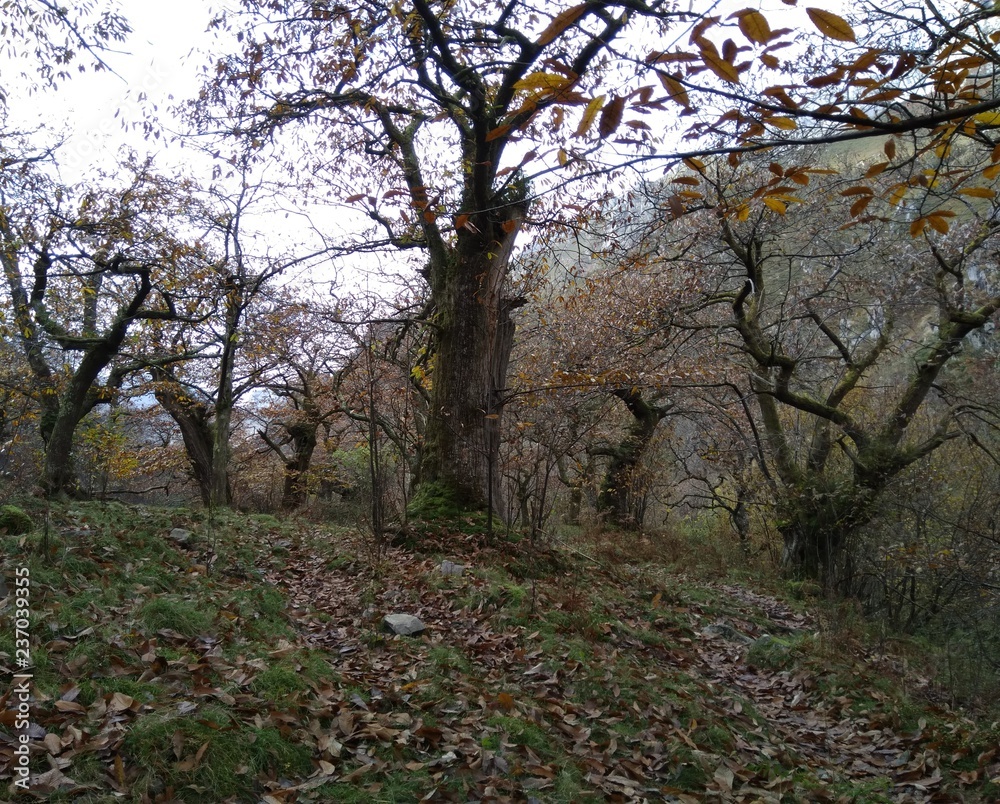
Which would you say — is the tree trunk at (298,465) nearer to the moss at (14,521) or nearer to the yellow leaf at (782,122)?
the moss at (14,521)

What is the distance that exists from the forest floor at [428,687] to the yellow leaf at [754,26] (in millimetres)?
3378

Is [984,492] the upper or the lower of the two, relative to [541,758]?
upper

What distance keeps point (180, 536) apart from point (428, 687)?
408 cm

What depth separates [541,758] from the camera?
12.4ft

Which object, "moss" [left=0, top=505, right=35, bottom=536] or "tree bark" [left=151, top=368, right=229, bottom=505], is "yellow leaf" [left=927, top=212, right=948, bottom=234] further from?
"tree bark" [left=151, top=368, right=229, bottom=505]

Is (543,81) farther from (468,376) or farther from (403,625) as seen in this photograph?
(468,376)

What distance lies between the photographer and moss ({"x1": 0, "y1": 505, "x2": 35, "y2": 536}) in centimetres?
564

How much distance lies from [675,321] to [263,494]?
44.7 feet

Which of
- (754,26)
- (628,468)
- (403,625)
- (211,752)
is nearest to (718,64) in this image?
(754,26)

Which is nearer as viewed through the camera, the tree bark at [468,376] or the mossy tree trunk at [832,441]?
the tree bark at [468,376]

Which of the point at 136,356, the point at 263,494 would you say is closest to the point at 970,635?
the point at 136,356

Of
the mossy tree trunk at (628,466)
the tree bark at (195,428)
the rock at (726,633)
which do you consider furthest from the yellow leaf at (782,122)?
the tree bark at (195,428)

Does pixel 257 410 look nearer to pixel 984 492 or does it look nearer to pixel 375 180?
pixel 375 180

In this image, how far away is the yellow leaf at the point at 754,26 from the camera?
1757mm
